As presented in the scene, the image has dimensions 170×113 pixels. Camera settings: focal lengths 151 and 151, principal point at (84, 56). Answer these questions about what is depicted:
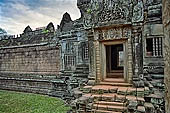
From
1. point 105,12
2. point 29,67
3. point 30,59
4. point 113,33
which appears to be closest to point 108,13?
point 105,12

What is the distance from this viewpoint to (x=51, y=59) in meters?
10.7

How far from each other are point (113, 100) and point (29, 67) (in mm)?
8693

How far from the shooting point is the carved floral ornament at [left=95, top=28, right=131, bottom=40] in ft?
19.5

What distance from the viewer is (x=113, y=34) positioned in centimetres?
616

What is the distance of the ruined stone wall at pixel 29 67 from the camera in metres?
10.7

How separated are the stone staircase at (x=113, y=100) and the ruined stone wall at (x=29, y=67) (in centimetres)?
520

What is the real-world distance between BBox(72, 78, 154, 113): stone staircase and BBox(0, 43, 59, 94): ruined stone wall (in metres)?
5.20

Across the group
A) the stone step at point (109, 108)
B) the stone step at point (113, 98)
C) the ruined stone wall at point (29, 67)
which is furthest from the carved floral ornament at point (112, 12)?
the ruined stone wall at point (29, 67)

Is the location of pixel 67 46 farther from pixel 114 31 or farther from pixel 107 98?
pixel 107 98

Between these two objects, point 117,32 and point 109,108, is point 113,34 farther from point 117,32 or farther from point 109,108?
point 109,108

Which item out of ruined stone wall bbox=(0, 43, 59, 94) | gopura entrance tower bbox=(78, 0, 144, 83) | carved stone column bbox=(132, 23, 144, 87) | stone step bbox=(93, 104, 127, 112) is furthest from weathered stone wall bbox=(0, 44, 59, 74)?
carved stone column bbox=(132, 23, 144, 87)

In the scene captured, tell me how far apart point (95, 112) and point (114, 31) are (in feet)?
10.5

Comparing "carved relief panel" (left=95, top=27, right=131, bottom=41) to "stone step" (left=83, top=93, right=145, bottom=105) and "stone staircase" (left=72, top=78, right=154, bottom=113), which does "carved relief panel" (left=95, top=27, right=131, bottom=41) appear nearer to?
"stone staircase" (left=72, top=78, right=154, bottom=113)

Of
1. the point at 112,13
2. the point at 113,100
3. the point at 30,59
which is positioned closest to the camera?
the point at 113,100
